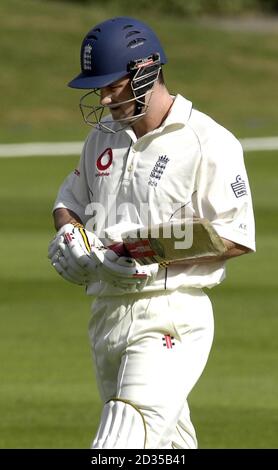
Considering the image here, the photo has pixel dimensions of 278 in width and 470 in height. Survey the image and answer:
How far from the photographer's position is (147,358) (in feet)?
16.7

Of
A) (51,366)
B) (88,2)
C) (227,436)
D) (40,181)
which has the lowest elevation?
(88,2)

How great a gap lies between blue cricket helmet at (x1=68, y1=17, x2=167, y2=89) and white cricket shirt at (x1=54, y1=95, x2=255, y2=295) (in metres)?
0.27

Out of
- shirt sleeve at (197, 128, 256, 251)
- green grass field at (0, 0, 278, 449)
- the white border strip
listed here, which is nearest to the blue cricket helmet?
shirt sleeve at (197, 128, 256, 251)


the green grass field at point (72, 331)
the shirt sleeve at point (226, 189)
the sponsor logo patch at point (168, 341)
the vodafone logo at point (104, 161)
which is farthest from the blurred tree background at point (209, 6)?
the sponsor logo patch at point (168, 341)

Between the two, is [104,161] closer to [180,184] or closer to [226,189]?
[180,184]

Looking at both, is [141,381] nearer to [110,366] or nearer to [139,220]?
[110,366]

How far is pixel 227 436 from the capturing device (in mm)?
7043

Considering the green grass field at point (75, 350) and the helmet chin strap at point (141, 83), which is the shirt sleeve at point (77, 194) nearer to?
the helmet chin strap at point (141, 83)

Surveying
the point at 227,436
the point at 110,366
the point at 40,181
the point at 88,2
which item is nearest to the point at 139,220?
the point at 110,366

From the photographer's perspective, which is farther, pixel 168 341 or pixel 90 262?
pixel 168 341

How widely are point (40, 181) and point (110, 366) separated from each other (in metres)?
8.77

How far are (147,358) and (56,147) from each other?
1134 centimetres

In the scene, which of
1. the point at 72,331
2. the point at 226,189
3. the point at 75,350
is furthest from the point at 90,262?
the point at 72,331

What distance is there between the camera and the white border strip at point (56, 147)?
15789mm
